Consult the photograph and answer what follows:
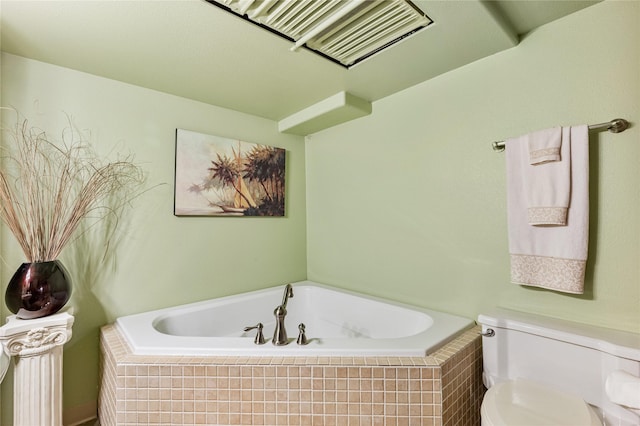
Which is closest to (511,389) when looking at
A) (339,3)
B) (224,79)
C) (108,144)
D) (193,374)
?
(193,374)

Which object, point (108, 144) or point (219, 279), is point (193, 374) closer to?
point (219, 279)

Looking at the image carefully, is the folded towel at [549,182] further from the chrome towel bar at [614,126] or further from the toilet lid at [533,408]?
the toilet lid at [533,408]

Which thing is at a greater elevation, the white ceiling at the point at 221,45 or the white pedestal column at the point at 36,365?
the white ceiling at the point at 221,45

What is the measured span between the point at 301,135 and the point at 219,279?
4.99ft

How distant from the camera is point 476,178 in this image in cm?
178

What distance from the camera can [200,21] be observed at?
1401 millimetres

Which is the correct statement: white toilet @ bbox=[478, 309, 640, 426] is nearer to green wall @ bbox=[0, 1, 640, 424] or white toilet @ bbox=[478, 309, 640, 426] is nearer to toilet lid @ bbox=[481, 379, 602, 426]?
toilet lid @ bbox=[481, 379, 602, 426]

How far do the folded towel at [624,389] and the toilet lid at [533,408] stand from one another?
0.41 ft

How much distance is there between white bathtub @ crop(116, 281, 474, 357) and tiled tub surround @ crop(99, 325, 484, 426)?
5cm

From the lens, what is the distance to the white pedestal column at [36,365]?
4.58 ft

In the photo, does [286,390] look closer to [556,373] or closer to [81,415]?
[556,373]

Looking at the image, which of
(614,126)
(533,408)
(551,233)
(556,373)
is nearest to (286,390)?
(533,408)

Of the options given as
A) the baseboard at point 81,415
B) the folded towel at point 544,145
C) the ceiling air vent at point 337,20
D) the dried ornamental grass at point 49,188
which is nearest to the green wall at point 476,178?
the folded towel at point 544,145

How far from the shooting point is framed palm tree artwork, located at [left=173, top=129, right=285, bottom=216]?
2180 millimetres
